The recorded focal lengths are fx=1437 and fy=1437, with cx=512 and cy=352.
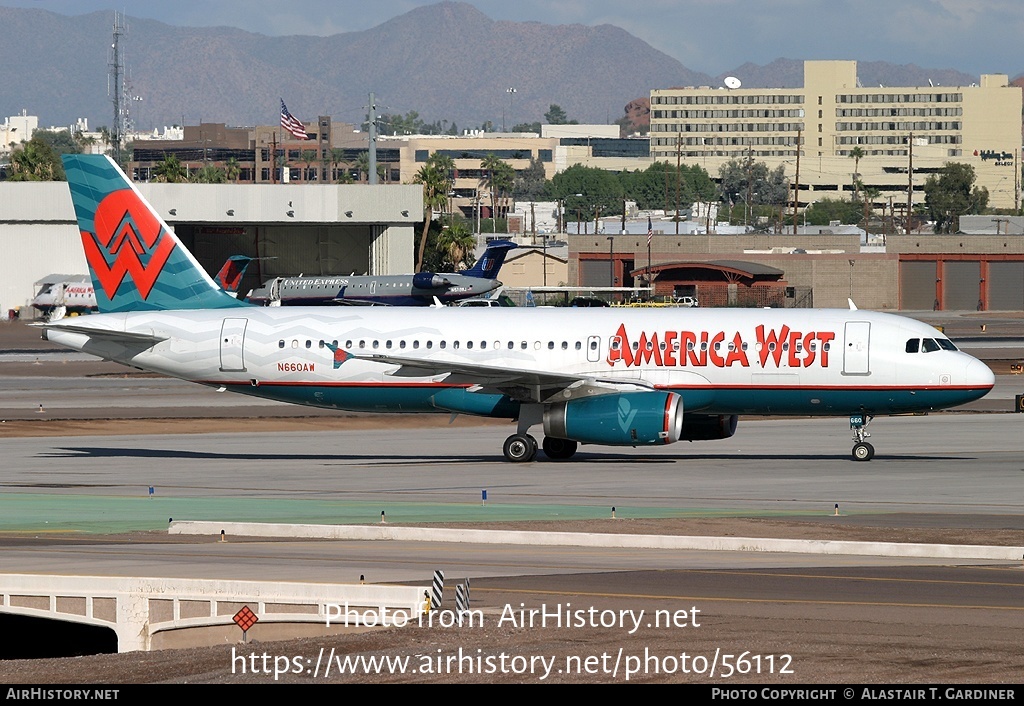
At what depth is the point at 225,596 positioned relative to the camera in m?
18.9

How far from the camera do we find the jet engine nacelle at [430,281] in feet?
317

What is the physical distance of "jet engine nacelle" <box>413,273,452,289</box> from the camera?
317ft

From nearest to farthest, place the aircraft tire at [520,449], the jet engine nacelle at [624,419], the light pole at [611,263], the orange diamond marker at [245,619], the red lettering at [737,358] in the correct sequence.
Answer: the orange diamond marker at [245,619] < the jet engine nacelle at [624,419] < the red lettering at [737,358] < the aircraft tire at [520,449] < the light pole at [611,263]

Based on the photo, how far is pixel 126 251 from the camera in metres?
42.1

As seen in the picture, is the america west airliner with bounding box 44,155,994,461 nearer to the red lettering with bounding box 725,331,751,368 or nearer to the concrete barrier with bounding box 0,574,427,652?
the red lettering with bounding box 725,331,751,368

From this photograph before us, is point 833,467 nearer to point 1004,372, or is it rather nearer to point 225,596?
point 225,596

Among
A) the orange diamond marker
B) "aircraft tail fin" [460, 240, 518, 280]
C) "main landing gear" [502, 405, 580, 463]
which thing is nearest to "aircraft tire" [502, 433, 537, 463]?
"main landing gear" [502, 405, 580, 463]

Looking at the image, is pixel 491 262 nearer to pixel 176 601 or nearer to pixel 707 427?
pixel 707 427

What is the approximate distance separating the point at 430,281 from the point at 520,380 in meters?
59.1

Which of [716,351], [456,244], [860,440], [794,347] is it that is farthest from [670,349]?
[456,244]

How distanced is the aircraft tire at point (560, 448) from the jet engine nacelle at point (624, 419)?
2.21 m

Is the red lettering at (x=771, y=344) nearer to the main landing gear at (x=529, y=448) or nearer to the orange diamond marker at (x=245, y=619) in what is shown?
the main landing gear at (x=529, y=448)

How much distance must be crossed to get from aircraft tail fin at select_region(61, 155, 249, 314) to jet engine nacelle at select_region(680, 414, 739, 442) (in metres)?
14.1

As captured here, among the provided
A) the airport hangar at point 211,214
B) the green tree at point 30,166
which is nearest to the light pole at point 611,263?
the airport hangar at point 211,214
